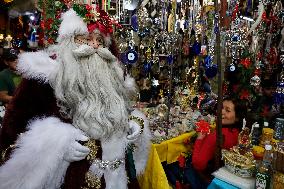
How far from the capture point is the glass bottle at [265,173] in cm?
191

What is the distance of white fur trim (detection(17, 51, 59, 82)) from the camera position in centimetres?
167

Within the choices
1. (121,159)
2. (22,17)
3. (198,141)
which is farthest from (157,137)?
(22,17)

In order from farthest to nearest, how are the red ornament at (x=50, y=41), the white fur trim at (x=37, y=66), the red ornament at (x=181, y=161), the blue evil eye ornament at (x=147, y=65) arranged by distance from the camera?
the blue evil eye ornament at (x=147, y=65) → the red ornament at (x=181, y=161) → the red ornament at (x=50, y=41) → the white fur trim at (x=37, y=66)

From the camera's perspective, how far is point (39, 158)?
1.60 meters

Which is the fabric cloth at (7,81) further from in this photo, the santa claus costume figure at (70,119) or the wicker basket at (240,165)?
the wicker basket at (240,165)

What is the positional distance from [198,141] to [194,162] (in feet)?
0.62

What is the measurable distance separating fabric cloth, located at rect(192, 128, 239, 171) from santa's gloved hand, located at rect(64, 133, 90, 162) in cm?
116

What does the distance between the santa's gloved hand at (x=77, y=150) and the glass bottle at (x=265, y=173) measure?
1.08 meters

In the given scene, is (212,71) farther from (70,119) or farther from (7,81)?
(7,81)

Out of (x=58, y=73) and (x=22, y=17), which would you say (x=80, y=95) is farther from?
(x=22, y=17)

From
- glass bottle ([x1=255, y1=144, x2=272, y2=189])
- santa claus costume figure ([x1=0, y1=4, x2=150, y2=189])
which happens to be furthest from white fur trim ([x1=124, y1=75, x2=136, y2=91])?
glass bottle ([x1=255, y1=144, x2=272, y2=189])

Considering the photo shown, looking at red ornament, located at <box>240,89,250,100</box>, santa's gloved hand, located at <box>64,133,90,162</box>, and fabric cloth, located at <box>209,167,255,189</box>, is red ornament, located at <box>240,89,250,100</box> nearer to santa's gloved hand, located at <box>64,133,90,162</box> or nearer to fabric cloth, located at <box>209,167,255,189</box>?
fabric cloth, located at <box>209,167,255,189</box>

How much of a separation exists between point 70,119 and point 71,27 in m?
0.51

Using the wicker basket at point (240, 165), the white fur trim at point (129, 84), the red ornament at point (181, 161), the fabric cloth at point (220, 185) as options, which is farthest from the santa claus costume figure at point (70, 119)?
the red ornament at point (181, 161)
